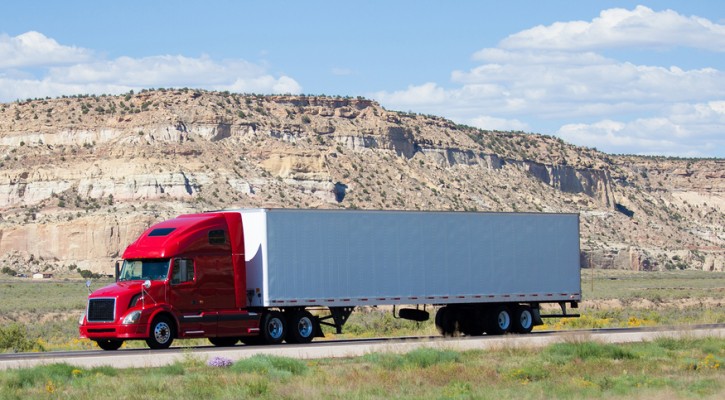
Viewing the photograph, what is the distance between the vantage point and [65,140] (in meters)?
114

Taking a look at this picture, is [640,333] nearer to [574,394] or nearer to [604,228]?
[574,394]

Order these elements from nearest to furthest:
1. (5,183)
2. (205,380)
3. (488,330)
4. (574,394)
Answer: (574,394)
(205,380)
(488,330)
(5,183)

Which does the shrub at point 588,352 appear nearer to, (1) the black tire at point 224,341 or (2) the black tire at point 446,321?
(2) the black tire at point 446,321

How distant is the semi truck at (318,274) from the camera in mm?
28156

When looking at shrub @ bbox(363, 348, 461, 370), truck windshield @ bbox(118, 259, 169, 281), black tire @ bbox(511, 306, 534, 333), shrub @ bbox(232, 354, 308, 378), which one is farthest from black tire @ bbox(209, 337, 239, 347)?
shrub @ bbox(232, 354, 308, 378)

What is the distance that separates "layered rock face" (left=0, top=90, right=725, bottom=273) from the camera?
102 metres

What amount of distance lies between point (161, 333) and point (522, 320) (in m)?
11.4

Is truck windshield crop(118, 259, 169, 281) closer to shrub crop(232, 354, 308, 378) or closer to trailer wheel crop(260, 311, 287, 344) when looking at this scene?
trailer wheel crop(260, 311, 287, 344)

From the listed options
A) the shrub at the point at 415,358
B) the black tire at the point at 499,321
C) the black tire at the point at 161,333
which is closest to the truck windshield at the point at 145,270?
the black tire at the point at 161,333

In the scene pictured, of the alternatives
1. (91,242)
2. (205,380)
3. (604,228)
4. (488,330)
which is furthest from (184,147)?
(205,380)

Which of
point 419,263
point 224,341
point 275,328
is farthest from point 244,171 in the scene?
point 275,328

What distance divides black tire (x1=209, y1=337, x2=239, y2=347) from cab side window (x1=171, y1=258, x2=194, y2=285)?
117 inches

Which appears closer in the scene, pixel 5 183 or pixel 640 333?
pixel 640 333

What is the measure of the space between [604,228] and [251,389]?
404 ft
